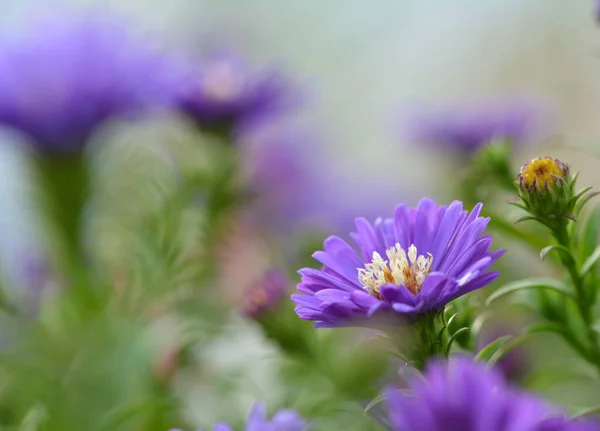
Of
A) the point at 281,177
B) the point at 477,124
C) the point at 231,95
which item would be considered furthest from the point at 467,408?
the point at 281,177

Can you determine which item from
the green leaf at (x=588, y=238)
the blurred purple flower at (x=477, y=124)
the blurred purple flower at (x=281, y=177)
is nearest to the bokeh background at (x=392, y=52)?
the blurred purple flower at (x=281, y=177)

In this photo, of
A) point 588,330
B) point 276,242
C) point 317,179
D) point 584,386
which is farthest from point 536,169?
point 317,179

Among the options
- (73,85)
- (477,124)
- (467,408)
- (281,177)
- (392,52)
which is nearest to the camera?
(467,408)

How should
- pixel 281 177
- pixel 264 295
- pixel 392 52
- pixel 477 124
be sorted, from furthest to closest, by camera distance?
pixel 392 52
pixel 281 177
pixel 477 124
pixel 264 295

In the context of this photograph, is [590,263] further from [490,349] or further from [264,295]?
[264,295]

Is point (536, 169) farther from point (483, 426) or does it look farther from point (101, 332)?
point (101, 332)
